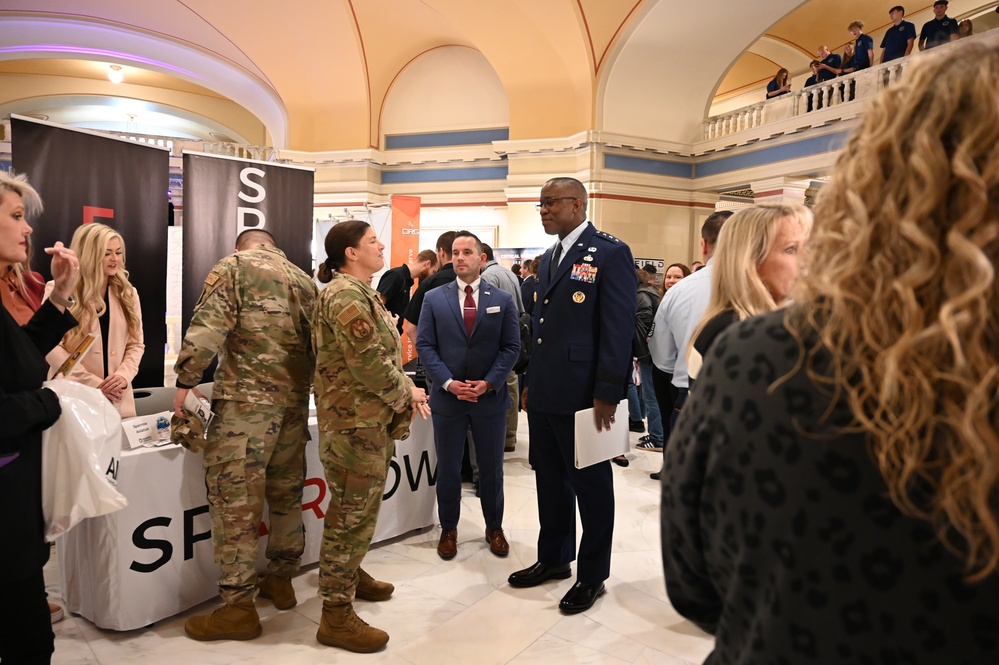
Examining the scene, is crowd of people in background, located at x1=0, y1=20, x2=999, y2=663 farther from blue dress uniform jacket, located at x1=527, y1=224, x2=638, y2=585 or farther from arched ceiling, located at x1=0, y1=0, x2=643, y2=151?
arched ceiling, located at x1=0, y1=0, x2=643, y2=151

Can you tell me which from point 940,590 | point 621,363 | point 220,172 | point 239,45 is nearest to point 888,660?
point 940,590

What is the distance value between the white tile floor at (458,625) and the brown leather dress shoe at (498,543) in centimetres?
4

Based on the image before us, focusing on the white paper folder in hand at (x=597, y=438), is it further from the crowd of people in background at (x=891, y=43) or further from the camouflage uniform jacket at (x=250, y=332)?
the crowd of people in background at (x=891, y=43)

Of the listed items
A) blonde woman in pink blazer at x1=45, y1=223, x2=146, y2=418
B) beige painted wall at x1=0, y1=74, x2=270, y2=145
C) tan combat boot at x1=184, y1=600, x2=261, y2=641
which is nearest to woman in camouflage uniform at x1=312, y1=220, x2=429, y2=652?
tan combat boot at x1=184, y1=600, x2=261, y2=641

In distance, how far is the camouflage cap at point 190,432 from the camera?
8.00ft

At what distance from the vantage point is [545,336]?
281cm

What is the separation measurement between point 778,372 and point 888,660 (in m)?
0.31

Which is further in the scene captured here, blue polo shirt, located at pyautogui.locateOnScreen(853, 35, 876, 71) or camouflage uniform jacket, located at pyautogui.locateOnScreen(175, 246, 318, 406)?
blue polo shirt, located at pyautogui.locateOnScreen(853, 35, 876, 71)

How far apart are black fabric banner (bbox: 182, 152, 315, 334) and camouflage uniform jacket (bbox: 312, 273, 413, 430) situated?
2143mm

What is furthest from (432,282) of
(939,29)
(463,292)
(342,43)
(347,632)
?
(342,43)

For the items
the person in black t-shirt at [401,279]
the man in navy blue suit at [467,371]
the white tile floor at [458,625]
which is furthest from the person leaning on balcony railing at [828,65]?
the white tile floor at [458,625]

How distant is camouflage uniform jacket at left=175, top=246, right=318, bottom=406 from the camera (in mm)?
2420

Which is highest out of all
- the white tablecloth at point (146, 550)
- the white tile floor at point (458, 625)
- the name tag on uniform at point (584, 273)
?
the name tag on uniform at point (584, 273)

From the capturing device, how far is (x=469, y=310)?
3.42 m
